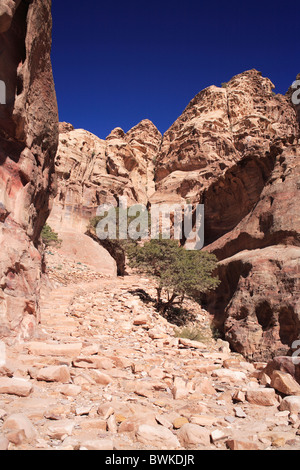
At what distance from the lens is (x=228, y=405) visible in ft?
15.0

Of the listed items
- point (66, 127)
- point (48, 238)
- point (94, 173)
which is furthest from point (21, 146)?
point (66, 127)

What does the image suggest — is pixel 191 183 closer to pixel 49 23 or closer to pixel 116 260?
pixel 116 260

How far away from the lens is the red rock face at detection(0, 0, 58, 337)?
5.98 meters

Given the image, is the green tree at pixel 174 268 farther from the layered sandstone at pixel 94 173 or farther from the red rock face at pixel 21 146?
the layered sandstone at pixel 94 173

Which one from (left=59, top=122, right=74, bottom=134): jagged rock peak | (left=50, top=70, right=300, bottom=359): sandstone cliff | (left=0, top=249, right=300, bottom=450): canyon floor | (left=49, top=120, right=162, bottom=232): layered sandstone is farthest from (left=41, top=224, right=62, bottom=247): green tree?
(left=59, top=122, right=74, bottom=134): jagged rock peak

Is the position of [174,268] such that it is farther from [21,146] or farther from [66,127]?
[66,127]

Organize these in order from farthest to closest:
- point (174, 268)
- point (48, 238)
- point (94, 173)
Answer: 1. point (94, 173)
2. point (48, 238)
3. point (174, 268)

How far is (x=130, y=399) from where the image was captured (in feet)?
14.1

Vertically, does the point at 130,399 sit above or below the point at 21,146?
below

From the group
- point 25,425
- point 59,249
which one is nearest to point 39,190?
point 25,425

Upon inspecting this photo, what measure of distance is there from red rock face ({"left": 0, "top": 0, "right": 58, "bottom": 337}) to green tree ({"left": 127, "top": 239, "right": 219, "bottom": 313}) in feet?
23.1

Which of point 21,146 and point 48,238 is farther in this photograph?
point 48,238

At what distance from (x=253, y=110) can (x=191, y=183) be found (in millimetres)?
19465

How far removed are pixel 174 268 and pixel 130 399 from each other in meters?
9.85
